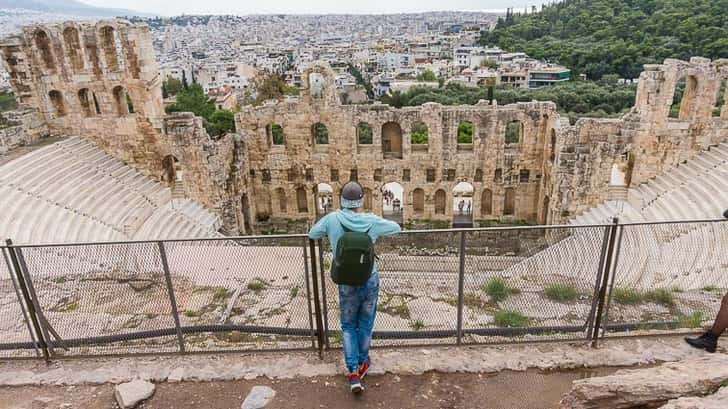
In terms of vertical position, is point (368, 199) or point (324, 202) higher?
point (368, 199)

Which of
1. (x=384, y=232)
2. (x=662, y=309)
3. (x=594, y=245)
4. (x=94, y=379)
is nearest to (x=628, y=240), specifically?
(x=594, y=245)

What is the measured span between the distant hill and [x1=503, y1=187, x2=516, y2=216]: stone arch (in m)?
40.1

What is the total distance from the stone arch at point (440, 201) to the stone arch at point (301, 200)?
6.37 m

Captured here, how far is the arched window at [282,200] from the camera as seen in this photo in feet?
79.0

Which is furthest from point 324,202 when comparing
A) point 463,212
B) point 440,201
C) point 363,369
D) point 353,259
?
point 353,259

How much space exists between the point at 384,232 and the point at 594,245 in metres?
2.82

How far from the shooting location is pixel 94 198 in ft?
57.6

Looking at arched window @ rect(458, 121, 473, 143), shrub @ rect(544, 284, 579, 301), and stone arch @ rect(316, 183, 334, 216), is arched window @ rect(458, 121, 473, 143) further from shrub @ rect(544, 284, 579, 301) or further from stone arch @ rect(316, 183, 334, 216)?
shrub @ rect(544, 284, 579, 301)

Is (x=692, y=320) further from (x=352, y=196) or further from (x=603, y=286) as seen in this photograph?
(x=352, y=196)

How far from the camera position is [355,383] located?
5555 mm

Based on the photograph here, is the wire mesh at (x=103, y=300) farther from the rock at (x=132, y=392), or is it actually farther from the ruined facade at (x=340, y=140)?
the ruined facade at (x=340, y=140)

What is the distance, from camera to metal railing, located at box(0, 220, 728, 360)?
20.8 feet

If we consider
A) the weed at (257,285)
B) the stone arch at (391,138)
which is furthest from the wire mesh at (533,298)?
the stone arch at (391,138)

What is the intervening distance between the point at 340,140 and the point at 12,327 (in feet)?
55.4
